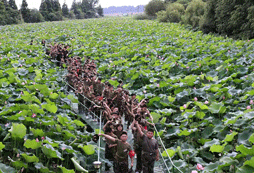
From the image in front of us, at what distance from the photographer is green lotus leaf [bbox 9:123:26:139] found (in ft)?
18.7

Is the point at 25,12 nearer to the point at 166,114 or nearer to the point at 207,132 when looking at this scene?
the point at 166,114

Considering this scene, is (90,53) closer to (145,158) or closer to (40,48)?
(40,48)

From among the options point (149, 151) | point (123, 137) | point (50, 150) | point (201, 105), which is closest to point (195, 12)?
point (201, 105)

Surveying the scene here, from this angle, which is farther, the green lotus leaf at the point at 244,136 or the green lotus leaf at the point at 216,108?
the green lotus leaf at the point at 216,108

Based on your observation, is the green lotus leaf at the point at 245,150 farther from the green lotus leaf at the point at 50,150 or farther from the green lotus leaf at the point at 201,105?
the green lotus leaf at the point at 50,150

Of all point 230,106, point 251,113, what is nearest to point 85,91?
point 230,106

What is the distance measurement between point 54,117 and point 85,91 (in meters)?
2.00

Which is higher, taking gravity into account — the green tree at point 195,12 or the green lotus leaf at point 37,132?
the green tree at point 195,12

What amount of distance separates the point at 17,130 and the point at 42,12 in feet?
172

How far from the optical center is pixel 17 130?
576 cm

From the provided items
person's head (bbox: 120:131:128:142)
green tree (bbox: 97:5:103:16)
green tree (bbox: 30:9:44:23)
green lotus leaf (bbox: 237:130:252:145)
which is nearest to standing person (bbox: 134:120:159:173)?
person's head (bbox: 120:131:128:142)

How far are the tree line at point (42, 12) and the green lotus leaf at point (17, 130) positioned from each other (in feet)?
133

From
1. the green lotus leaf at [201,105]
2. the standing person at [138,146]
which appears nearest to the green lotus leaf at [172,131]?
the green lotus leaf at [201,105]

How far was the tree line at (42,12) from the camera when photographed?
43.8 m
